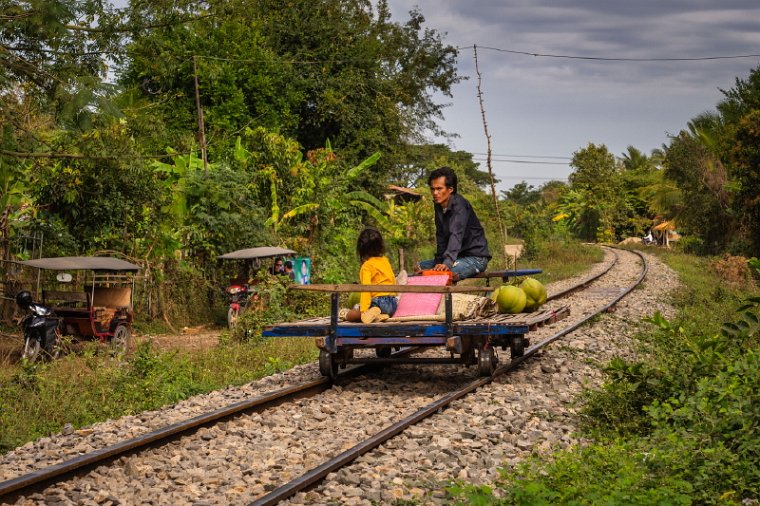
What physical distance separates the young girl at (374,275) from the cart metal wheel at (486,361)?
1071 mm

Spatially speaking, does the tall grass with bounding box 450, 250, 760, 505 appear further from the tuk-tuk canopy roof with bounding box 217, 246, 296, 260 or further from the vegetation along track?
the tuk-tuk canopy roof with bounding box 217, 246, 296, 260

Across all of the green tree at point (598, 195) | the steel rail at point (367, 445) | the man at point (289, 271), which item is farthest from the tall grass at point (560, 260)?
the green tree at point (598, 195)

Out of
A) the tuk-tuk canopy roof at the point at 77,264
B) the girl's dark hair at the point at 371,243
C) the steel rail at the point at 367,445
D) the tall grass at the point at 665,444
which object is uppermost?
the girl's dark hair at the point at 371,243

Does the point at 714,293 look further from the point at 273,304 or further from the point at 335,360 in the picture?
the point at 335,360

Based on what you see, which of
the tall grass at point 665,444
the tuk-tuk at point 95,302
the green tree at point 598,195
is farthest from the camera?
the green tree at point 598,195

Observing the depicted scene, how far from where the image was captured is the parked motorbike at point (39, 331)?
1169 cm

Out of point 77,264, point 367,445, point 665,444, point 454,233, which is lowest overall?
point 367,445

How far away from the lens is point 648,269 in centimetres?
3155

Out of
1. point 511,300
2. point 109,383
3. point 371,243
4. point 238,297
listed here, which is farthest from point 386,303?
point 238,297

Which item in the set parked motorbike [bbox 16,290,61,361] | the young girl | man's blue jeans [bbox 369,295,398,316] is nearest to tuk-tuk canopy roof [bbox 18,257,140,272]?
parked motorbike [bbox 16,290,61,361]

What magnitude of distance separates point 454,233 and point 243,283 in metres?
9.08

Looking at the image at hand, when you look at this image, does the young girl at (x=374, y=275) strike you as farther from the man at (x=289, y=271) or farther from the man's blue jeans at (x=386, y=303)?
the man at (x=289, y=271)

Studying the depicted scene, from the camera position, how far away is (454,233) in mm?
9641

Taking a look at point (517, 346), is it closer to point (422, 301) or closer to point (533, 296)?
point (533, 296)
